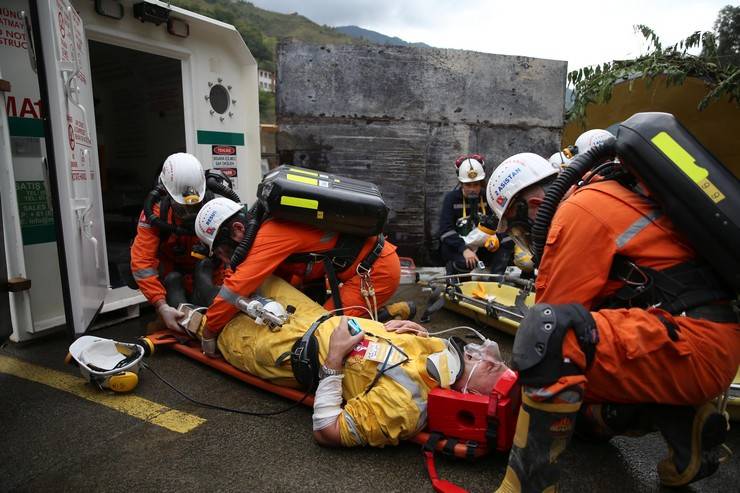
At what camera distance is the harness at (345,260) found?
10.6 ft

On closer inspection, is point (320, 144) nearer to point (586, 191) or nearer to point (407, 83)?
point (407, 83)

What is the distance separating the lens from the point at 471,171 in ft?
16.6

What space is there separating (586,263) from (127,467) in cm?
224

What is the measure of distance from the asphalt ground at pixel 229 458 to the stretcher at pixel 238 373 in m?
0.10

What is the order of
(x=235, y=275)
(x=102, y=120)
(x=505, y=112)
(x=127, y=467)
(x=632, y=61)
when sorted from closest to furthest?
(x=127, y=467), (x=235, y=275), (x=632, y=61), (x=505, y=112), (x=102, y=120)

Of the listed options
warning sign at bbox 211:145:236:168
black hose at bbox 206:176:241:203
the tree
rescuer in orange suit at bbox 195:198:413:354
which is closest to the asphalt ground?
rescuer in orange suit at bbox 195:198:413:354

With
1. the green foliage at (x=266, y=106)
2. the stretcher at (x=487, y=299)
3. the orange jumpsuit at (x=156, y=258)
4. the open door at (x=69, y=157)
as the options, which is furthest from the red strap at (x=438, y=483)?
the green foliage at (x=266, y=106)

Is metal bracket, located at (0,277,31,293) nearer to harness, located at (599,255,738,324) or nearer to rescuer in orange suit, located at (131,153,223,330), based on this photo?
rescuer in orange suit, located at (131,153,223,330)

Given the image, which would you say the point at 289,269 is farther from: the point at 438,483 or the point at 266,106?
the point at 266,106

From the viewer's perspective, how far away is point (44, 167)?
3561mm

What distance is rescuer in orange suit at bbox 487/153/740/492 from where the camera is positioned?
173 cm

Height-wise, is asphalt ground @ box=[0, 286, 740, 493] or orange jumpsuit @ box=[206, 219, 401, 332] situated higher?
orange jumpsuit @ box=[206, 219, 401, 332]

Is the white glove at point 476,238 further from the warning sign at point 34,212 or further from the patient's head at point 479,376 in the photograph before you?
the warning sign at point 34,212

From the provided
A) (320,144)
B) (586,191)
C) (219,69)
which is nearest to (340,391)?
(586,191)
